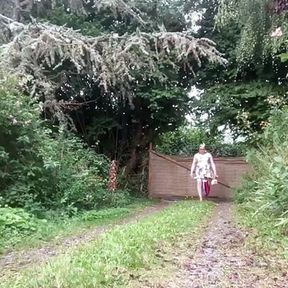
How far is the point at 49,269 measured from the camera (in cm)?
393

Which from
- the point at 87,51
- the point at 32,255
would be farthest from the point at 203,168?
the point at 32,255

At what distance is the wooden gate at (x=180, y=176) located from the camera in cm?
1545

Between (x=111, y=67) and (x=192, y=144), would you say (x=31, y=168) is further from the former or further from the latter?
(x=192, y=144)

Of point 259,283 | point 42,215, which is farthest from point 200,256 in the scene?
point 42,215

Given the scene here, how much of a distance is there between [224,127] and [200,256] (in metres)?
12.3

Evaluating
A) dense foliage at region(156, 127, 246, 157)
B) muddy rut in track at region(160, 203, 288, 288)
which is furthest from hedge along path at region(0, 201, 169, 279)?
dense foliage at region(156, 127, 246, 157)

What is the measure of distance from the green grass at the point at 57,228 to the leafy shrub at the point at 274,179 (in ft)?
8.95

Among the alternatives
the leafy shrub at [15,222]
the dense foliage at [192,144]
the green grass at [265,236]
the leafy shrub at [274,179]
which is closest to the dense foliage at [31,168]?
the leafy shrub at [15,222]

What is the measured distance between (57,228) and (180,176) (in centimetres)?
842

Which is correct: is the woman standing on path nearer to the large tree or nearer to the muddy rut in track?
the large tree

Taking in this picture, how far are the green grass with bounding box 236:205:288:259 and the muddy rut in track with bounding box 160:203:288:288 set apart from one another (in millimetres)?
154

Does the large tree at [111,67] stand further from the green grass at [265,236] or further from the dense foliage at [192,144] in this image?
the green grass at [265,236]

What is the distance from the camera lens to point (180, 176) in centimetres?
1581

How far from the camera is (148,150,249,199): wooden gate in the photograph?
50.7ft
